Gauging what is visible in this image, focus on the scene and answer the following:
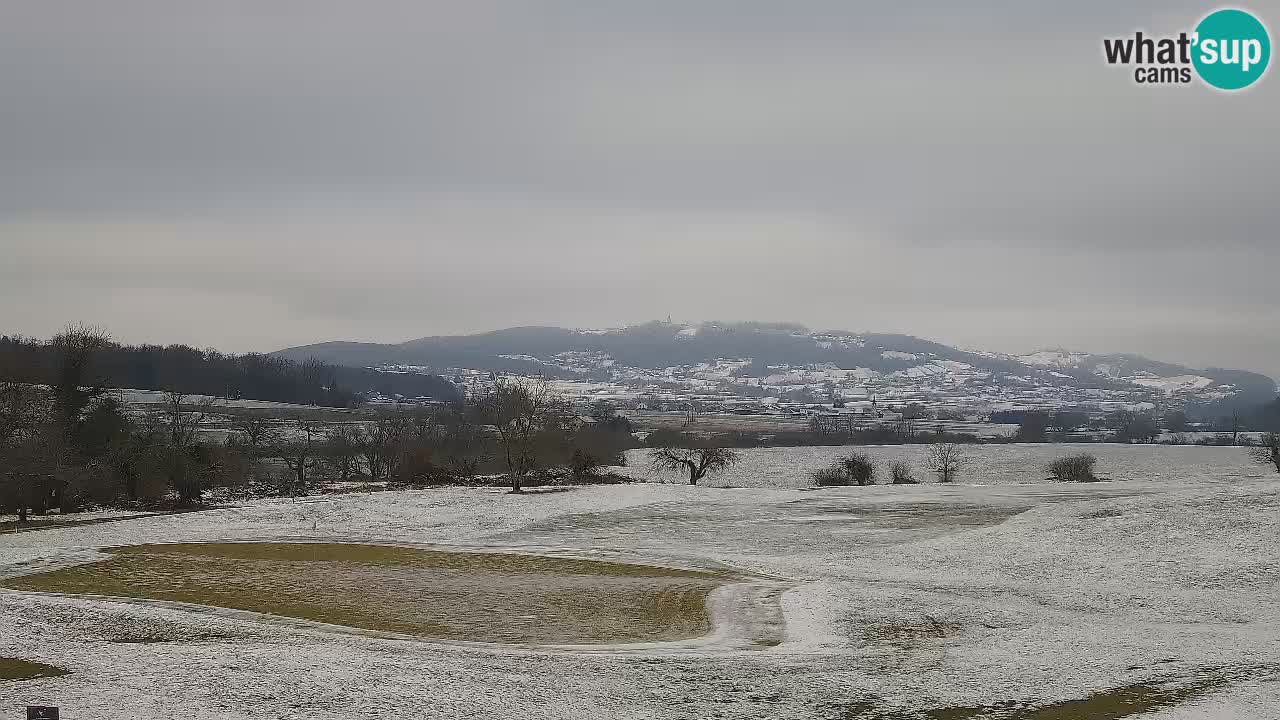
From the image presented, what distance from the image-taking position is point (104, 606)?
31.3m

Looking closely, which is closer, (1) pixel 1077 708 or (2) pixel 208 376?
(1) pixel 1077 708

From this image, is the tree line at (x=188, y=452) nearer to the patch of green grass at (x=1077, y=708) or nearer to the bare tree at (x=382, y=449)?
the bare tree at (x=382, y=449)

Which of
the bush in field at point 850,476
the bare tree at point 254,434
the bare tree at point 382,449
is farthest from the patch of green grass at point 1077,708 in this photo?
the bare tree at point 254,434

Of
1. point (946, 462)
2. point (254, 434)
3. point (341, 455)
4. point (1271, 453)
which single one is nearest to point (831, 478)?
point (946, 462)

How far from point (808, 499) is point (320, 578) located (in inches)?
1428

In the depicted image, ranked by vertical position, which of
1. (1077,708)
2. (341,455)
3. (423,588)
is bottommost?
(423,588)

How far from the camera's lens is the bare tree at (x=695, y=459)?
297 ft

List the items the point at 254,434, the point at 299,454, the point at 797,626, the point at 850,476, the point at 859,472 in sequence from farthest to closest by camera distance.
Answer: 1. the point at 299,454
2. the point at 254,434
3. the point at 850,476
4. the point at 859,472
5. the point at 797,626

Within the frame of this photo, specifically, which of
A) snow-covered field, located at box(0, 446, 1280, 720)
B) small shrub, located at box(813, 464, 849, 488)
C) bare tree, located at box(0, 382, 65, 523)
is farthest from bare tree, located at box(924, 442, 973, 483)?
bare tree, located at box(0, 382, 65, 523)

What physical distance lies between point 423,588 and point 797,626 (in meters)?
13.8

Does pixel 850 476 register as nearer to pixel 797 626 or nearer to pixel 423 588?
pixel 423 588

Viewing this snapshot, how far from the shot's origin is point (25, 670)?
2258 centimetres

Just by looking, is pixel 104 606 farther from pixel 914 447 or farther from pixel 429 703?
pixel 914 447

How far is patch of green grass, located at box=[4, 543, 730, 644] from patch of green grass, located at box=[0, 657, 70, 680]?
859cm
